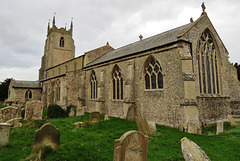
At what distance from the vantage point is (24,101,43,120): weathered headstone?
1196 centimetres

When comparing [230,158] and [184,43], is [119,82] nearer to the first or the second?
[184,43]

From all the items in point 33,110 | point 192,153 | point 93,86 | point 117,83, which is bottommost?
point 192,153

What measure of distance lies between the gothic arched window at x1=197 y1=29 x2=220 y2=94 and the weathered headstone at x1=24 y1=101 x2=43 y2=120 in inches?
514

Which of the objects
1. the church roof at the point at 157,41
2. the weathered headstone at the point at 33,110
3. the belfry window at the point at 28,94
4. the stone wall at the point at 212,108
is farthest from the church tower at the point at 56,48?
the stone wall at the point at 212,108

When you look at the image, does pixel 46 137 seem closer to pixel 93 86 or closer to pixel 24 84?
pixel 93 86

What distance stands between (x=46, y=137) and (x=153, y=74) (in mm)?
9830

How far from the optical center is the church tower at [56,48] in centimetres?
3797

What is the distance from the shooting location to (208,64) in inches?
529

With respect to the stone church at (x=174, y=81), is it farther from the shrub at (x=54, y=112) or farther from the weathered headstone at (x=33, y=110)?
the weathered headstone at (x=33, y=110)

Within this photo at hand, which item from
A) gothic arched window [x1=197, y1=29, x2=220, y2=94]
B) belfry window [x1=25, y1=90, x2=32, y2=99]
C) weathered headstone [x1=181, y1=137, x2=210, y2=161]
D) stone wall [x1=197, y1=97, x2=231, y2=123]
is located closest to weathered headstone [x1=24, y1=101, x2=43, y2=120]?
weathered headstone [x1=181, y1=137, x2=210, y2=161]

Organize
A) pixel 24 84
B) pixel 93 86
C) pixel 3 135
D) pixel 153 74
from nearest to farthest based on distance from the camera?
pixel 3 135 < pixel 153 74 < pixel 93 86 < pixel 24 84

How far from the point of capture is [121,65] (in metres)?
16.0

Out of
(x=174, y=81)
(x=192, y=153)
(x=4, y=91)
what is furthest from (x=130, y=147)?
(x=4, y=91)

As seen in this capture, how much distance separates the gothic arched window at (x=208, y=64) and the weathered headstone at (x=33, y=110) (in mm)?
13049
